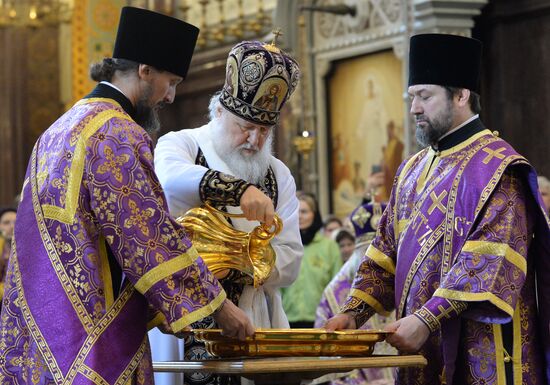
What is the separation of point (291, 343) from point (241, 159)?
3.14ft

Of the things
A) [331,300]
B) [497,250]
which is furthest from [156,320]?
[331,300]

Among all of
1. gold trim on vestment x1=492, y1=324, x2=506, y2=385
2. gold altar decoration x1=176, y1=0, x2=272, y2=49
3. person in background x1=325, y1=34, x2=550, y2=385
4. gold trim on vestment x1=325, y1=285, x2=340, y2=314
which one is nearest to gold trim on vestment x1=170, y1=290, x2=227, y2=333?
person in background x1=325, y1=34, x2=550, y2=385

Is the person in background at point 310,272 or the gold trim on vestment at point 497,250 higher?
the gold trim on vestment at point 497,250

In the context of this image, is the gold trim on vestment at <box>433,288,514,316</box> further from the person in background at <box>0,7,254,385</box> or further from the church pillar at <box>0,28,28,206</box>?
the church pillar at <box>0,28,28,206</box>

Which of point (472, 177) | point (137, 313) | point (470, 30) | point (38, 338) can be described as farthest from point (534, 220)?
point (470, 30)

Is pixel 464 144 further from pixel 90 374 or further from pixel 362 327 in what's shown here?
pixel 362 327

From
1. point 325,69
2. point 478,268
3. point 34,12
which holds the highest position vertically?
point 34,12

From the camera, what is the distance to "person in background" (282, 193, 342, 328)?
8.75m

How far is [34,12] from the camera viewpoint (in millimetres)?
15688

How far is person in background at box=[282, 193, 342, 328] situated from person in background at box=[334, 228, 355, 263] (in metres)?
0.16

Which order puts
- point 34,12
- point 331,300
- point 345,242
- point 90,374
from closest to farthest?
point 90,374, point 331,300, point 345,242, point 34,12

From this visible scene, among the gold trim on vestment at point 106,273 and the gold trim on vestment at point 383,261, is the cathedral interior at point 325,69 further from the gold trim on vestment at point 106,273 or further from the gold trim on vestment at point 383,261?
the gold trim on vestment at point 106,273

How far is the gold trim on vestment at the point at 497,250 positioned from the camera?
4.44m

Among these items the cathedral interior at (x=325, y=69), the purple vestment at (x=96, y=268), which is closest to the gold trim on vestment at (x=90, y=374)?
the purple vestment at (x=96, y=268)
